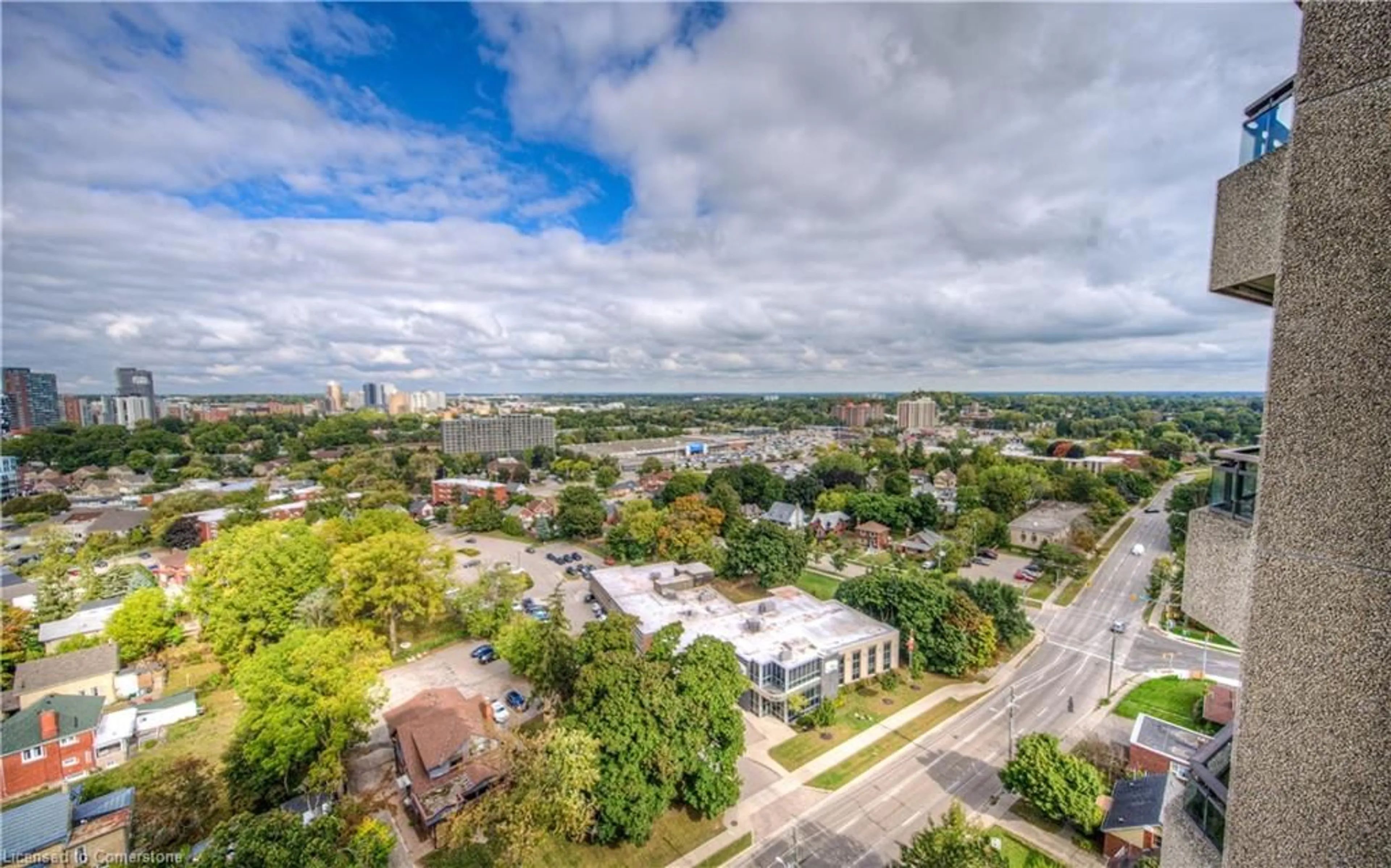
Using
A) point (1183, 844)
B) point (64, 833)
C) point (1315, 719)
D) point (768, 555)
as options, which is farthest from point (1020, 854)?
point (64, 833)

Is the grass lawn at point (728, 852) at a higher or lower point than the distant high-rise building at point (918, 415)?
lower

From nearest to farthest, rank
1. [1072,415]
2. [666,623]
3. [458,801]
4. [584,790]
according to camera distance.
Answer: [584,790] < [458,801] < [666,623] < [1072,415]

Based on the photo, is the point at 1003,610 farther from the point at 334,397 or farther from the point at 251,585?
the point at 334,397

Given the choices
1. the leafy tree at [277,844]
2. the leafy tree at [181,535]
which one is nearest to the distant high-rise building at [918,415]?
the leafy tree at [181,535]

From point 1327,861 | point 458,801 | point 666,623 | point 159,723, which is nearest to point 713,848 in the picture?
point 458,801

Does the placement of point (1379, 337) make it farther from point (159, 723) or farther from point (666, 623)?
point (159, 723)

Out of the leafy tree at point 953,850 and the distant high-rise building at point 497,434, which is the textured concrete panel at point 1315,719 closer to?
the leafy tree at point 953,850
